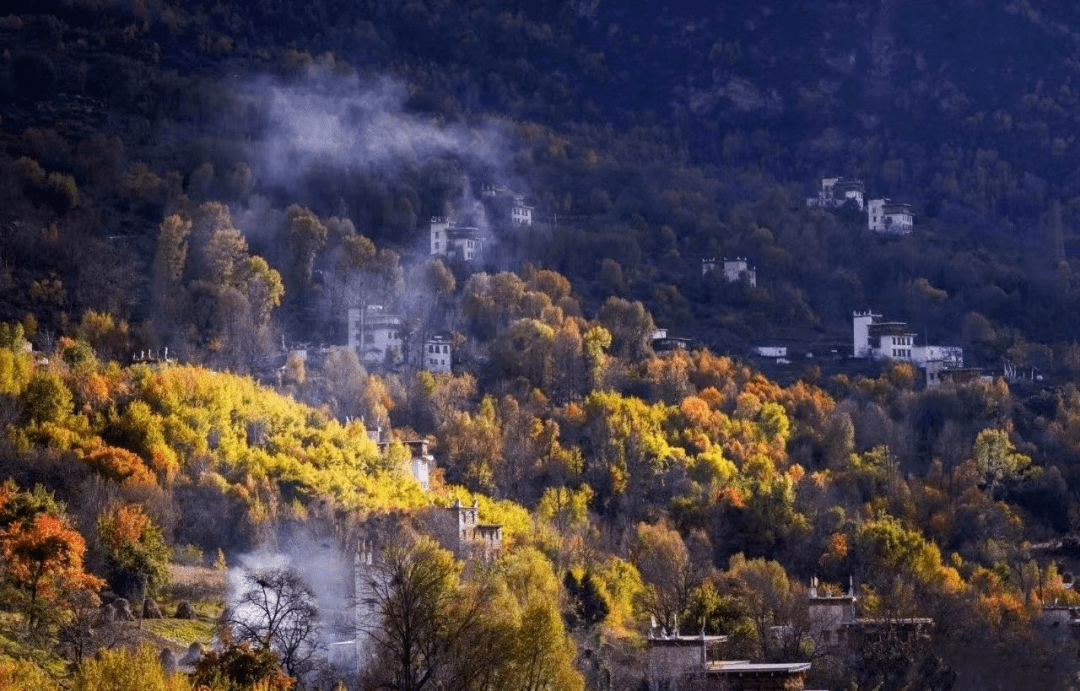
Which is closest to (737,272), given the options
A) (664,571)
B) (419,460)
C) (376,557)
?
(419,460)

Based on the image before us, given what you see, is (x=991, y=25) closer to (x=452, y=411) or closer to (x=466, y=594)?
(x=452, y=411)

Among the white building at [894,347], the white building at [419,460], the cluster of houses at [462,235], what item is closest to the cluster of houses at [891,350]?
the white building at [894,347]

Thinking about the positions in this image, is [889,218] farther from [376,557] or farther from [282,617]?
[282,617]

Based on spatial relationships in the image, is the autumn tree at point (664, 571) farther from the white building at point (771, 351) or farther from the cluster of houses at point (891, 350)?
the cluster of houses at point (891, 350)

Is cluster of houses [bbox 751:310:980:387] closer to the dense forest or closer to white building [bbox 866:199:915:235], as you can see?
the dense forest

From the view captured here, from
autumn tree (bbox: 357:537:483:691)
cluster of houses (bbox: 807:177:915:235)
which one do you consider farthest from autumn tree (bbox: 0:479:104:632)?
cluster of houses (bbox: 807:177:915:235)

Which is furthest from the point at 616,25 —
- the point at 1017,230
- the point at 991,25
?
the point at 1017,230
